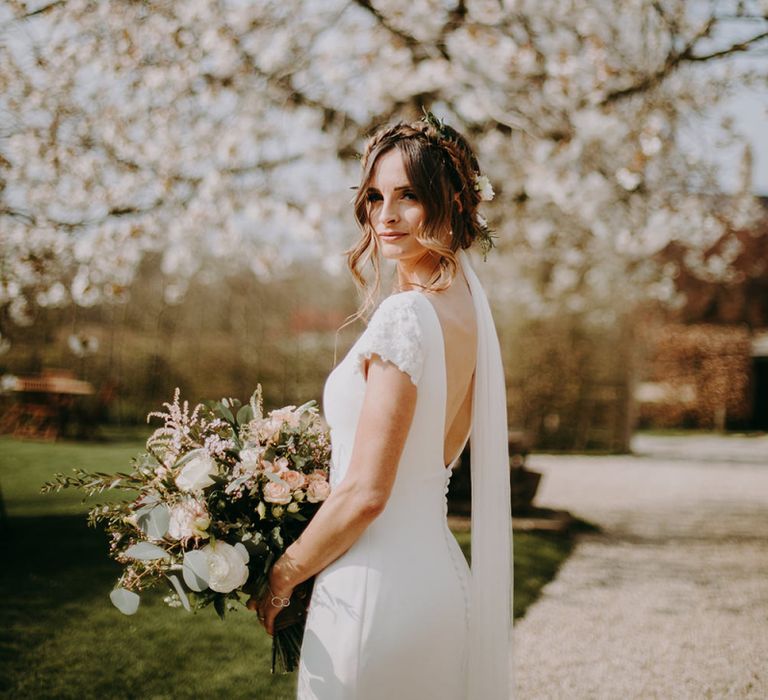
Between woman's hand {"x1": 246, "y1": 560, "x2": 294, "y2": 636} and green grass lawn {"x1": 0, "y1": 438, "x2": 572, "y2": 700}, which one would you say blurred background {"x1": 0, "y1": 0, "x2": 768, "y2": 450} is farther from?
woman's hand {"x1": 246, "y1": 560, "x2": 294, "y2": 636}

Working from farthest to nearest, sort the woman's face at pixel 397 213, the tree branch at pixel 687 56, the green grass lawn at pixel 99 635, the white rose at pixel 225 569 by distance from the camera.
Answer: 1. the tree branch at pixel 687 56
2. the green grass lawn at pixel 99 635
3. the woman's face at pixel 397 213
4. the white rose at pixel 225 569

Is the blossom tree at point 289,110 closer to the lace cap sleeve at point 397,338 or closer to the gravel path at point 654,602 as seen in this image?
the gravel path at point 654,602

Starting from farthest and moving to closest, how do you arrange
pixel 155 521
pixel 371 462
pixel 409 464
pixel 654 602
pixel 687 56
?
1. pixel 687 56
2. pixel 654 602
3. pixel 155 521
4. pixel 409 464
5. pixel 371 462

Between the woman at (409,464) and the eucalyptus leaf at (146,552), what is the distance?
0.94ft

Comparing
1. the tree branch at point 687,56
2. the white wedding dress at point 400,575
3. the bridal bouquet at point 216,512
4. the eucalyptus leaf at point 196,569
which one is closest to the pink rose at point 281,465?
the bridal bouquet at point 216,512

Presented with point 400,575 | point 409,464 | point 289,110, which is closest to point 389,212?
point 409,464

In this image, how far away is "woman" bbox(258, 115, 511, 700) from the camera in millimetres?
1683

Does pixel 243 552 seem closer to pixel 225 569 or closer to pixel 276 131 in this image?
pixel 225 569

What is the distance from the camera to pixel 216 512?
6.39 feet

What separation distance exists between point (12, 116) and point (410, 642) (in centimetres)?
602

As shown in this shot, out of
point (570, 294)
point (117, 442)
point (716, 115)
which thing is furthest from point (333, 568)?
point (570, 294)

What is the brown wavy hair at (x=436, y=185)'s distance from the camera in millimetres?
1899

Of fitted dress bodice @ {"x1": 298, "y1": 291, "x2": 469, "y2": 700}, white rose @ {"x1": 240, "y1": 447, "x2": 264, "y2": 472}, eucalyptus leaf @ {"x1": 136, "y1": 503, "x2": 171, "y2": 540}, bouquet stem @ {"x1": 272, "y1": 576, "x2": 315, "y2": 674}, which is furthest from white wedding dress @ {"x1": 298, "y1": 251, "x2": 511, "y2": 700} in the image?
eucalyptus leaf @ {"x1": 136, "y1": 503, "x2": 171, "y2": 540}

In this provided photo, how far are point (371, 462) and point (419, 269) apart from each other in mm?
591
